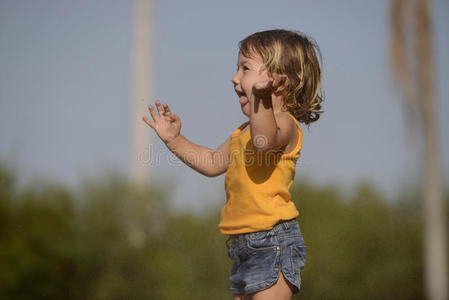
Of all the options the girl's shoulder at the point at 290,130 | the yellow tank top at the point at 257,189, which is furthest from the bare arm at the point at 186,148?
the girl's shoulder at the point at 290,130

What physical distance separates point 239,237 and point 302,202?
3920 millimetres

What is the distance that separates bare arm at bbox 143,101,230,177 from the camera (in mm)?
2336

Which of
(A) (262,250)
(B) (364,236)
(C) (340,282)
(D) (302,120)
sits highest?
(D) (302,120)

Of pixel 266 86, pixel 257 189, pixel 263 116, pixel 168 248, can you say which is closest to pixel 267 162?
pixel 257 189

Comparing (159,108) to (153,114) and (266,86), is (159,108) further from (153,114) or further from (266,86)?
(266,86)

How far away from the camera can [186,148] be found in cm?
241

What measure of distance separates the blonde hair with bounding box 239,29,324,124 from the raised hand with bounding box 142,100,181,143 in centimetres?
49

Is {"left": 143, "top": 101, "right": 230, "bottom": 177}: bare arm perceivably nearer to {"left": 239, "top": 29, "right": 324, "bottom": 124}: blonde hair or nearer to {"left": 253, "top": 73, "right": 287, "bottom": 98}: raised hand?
{"left": 239, "top": 29, "right": 324, "bottom": 124}: blonde hair

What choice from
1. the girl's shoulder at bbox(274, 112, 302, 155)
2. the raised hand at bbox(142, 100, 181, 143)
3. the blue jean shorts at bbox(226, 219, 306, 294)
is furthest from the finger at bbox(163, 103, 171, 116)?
the blue jean shorts at bbox(226, 219, 306, 294)

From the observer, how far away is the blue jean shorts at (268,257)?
194 cm

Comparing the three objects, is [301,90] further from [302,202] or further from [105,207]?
[105,207]

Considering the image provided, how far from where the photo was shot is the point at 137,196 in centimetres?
632

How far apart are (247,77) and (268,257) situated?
2.37ft

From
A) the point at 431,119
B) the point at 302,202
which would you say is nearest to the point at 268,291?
the point at 302,202
